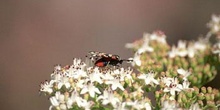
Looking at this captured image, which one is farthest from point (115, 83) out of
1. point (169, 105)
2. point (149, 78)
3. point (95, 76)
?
point (169, 105)

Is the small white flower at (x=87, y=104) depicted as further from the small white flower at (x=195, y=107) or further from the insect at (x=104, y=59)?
the small white flower at (x=195, y=107)

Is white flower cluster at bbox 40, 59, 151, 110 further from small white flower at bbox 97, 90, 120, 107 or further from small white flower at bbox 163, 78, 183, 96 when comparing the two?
small white flower at bbox 163, 78, 183, 96

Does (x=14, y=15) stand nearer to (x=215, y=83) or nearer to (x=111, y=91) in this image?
(x=215, y=83)

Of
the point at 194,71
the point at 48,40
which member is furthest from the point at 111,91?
the point at 48,40

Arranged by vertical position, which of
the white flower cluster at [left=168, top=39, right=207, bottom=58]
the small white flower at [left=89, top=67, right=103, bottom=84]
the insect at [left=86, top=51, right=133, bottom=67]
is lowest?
the small white flower at [left=89, top=67, right=103, bottom=84]

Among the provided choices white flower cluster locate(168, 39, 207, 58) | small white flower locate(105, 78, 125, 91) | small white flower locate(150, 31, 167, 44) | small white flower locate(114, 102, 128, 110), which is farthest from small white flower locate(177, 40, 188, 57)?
small white flower locate(114, 102, 128, 110)

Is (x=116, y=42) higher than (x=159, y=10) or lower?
lower

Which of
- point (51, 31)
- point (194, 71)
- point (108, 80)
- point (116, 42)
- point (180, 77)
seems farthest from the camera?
point (51, 31)
